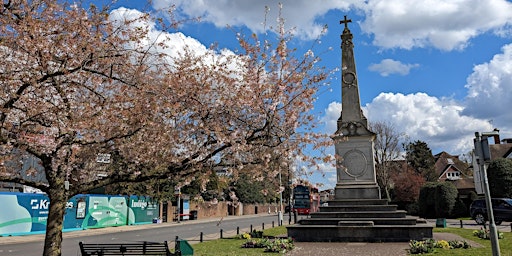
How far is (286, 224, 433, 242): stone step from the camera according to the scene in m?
15.4

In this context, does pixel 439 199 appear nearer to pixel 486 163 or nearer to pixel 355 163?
pixel 355 163

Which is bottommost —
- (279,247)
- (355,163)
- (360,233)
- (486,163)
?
(279,247)

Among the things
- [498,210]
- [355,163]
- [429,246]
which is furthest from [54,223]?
[498,210]

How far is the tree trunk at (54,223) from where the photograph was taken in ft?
22.9

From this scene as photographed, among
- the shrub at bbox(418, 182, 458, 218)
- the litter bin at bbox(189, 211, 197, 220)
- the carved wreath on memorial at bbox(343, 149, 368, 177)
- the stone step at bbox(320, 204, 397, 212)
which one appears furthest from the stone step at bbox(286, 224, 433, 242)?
the litter bin at bbox(189, 211, 197, 220)

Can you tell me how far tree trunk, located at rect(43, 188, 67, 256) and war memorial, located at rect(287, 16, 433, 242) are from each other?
10493mm

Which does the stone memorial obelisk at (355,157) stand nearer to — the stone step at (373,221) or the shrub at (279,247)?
the stone step at (373,221)

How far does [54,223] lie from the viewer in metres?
7.09

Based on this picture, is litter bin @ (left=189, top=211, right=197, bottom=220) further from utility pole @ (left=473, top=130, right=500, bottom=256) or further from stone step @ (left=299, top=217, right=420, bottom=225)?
utility pole @ (left=473, top=130, right=500, bottom=256)

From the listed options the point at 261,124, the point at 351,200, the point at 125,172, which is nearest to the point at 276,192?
the point at 261,124

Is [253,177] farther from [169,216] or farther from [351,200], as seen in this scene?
[169,216]

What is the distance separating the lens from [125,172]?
7539 mm

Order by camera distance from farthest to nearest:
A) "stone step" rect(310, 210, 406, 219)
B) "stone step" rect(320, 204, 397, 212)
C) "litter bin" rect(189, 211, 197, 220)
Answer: "litter bin" rect(189, 211, 197, 220) < "stone step" rect(320, 204, 397, 212) < "stone step" rect(310, 210, 406, 219)

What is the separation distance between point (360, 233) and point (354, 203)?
92.8 inches
